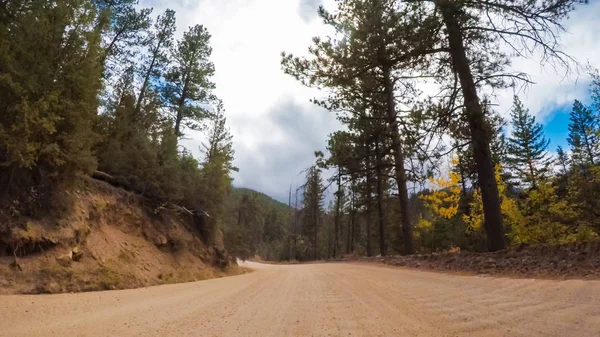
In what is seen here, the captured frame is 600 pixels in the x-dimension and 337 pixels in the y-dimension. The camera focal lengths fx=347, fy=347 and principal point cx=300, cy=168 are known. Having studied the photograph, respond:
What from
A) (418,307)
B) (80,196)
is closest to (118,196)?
(80,196)

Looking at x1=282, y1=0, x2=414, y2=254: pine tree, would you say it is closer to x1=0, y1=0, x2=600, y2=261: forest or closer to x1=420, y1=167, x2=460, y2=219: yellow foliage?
x1=0, y1=0, x2=600, y2=261: forest

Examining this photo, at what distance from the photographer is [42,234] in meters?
7.87

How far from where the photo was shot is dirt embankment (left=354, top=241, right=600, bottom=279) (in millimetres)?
6379

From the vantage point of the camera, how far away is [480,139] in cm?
991

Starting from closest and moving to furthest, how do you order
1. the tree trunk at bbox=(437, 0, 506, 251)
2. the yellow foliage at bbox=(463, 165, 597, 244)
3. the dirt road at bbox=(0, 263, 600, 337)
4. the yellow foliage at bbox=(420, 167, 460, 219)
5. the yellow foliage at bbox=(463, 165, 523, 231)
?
the dirt road at bbox=(0, 263, 600, 337), the tree trunk at bbox=(437, 0, 506, 251), the yellow foliage at bbox=(463, 165, 597, 244), the yellow foliage at bbox=(463, 165, 523, 231), the yellow foliage at bbox=(420, 167, 460, 219)

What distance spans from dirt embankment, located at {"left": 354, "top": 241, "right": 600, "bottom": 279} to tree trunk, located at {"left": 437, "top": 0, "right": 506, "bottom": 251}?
928 millimetres

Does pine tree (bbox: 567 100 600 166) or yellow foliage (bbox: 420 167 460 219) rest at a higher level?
pine tree (bbox: 567 100 600 166)

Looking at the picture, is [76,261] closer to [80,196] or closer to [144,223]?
[80,196]

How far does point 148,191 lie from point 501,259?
1298cm

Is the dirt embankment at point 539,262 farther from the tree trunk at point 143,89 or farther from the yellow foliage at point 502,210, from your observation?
the tree trunk at point 143,89

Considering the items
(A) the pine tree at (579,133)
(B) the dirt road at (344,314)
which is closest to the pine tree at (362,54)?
(B) the dirt road at (344,314)

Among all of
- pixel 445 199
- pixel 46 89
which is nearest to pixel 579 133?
pixel 445 199

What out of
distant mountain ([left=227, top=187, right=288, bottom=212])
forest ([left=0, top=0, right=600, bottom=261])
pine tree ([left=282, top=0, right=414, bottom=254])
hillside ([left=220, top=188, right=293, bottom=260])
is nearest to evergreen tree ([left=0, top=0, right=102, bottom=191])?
forest ([left=0, top=0, right=600, bottom=261])

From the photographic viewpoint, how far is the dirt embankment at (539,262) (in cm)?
638
